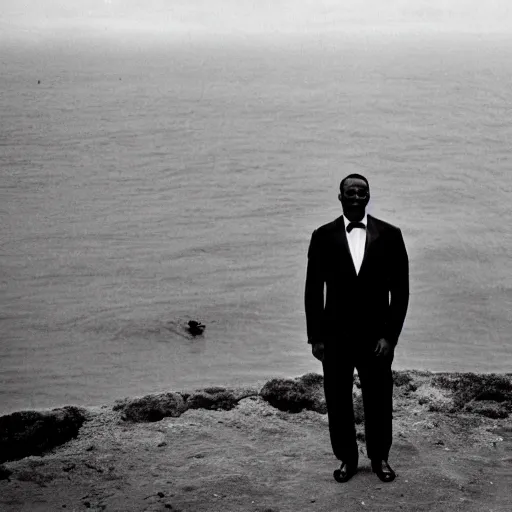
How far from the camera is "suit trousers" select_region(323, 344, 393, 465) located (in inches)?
203

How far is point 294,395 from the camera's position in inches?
270

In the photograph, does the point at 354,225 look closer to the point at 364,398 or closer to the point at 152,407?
the point at 364,398

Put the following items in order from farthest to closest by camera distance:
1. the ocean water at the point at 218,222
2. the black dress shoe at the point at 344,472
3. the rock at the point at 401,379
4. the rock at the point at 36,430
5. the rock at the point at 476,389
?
the ocean water at the point at 218,222
the rock at the point at 401,379
the rock at the point at 476,389
the rock at the point at 36,430
the black dress shoe at the point at 344,472

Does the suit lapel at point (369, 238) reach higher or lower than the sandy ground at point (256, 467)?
higher

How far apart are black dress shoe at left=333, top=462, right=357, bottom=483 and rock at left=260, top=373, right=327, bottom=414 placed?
1323mm

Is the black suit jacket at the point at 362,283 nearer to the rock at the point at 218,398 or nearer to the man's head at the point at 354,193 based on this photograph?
the man's head at the point at 354,193

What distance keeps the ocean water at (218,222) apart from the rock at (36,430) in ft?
10.6

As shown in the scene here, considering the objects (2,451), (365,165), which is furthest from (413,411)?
(365,165)

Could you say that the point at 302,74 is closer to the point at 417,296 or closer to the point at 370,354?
the point at 417,296

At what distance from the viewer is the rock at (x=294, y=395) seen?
6715mm

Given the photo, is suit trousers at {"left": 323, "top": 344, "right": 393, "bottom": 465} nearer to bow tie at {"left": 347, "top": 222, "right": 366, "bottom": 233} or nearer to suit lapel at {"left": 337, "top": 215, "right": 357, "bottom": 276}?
suit lapel at {"left": 337, "top": 215, "right": 357, "bottom": 276}

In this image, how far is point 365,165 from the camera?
28.8 metres

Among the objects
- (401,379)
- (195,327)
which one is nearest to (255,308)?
(195,327)

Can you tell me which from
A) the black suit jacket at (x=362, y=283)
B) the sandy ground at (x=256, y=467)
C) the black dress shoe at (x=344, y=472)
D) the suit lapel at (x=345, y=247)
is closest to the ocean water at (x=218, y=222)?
the sandy ground at (x=256, y=467)
